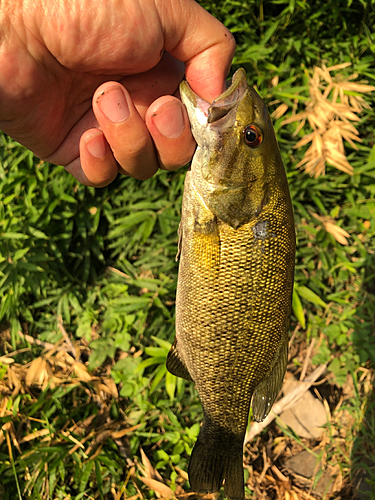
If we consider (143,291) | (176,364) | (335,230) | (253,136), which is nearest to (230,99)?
(253,136)

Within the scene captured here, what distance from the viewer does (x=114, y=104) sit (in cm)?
167

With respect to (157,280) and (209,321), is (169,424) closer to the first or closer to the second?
(157,280)

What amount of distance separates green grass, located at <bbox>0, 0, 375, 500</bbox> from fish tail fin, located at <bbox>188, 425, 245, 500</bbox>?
0.83 metres

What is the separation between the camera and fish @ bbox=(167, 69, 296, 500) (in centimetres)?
159

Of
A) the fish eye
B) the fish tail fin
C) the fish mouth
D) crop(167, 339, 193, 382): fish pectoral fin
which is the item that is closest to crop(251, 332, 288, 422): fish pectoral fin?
the fish tail fin

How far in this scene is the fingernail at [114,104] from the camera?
1657 millimetres

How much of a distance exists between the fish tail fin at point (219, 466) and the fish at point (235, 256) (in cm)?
12

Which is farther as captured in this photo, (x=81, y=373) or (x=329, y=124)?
(x=81, y=373)

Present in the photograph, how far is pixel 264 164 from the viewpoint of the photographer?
1.62 meters

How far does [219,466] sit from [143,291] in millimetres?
1868

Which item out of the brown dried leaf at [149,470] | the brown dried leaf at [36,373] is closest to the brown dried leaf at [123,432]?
the brown dried leaf at [149,470]

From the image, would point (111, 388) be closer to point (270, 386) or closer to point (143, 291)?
point (143, 291)

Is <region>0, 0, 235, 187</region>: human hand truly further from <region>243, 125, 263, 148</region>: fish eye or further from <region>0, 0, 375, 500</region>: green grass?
<region>0, 0, 375, 500</region>: green grass

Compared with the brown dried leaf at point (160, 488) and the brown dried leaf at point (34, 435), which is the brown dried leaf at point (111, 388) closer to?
the brown dried leaf at point (34, 435)
